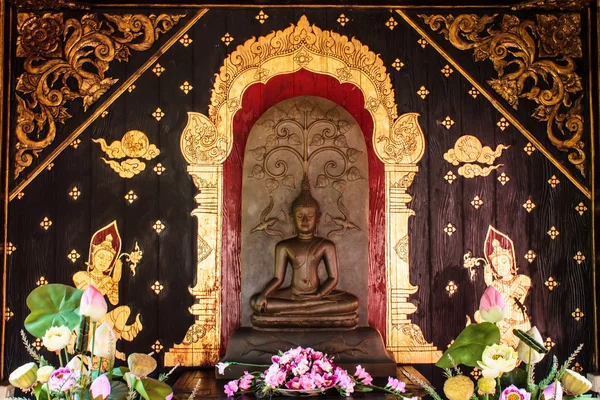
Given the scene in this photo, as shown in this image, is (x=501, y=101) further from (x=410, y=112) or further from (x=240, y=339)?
(x=240, y=339)

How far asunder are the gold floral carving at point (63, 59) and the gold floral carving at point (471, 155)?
1.91m

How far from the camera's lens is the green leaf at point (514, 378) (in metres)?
1.70

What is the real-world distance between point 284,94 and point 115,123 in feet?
3.45

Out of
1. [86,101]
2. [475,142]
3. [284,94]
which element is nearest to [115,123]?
[86,101]

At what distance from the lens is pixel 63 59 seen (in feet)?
12.9

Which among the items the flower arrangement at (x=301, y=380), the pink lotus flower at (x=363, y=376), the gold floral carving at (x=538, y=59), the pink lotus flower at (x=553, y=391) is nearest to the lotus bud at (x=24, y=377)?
the pink lotus flower at (x=553, y=391)

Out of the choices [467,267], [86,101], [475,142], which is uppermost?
[86,101]

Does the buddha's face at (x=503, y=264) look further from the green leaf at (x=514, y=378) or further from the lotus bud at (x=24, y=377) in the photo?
the lotus bud at (x=24, y=377)

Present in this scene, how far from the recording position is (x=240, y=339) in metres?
3.61

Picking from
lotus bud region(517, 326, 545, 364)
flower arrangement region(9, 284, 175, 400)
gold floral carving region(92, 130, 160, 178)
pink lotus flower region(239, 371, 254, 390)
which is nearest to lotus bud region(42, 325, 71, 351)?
flower arrangement region(9, 284, 175, 400)

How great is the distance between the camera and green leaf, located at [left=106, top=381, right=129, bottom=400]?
1657mm

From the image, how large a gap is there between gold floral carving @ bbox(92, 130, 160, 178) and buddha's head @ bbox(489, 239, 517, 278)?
2.13 meters

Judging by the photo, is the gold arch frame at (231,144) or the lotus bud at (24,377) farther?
the gold arch frame at (231,144)

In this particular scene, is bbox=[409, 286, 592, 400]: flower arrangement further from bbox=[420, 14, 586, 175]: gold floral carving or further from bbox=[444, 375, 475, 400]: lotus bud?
bbox=[420, 14, 586, 175]: gold floral carving
